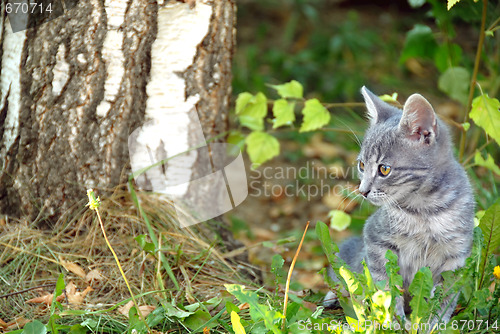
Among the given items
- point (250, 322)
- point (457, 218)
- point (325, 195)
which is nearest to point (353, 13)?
point (325, 195)

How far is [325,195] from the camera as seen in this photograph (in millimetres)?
4664

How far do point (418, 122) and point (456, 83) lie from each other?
4.26ft

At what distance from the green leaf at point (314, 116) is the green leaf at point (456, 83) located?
900 millimetres

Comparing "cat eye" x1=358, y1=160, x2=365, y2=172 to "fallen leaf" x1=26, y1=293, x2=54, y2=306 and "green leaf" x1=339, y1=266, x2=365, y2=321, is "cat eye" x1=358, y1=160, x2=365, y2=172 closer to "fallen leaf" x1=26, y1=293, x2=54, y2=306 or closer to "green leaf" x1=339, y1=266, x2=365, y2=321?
"green leaf" x1=339, y1=266, x2=365, y2=321

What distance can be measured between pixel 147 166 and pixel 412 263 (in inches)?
56.6

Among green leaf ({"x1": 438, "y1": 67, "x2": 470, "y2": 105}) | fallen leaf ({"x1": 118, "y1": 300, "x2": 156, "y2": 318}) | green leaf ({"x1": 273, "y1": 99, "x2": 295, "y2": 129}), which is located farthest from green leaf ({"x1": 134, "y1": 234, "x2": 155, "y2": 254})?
green leaf ({"x1": 438, "y1": 67, "x2": 470, "y2": 105})

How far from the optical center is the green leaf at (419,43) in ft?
12.5

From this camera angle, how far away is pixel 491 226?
2.32 metres

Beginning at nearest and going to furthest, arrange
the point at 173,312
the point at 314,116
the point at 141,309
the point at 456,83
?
the point at 173,312 → the point at 141,309 → the point at 314,116 → the point at 456,83

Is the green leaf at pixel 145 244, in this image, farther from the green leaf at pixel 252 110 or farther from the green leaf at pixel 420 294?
the green leaf at pixel 252 110

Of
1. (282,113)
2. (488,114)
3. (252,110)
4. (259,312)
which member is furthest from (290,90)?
(259,312)

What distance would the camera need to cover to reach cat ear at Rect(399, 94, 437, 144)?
2.37m

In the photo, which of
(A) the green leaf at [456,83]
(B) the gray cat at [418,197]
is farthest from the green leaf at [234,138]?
(A) the green leaf at [456,83]

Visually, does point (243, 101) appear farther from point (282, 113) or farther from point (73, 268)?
point (73, 268)
